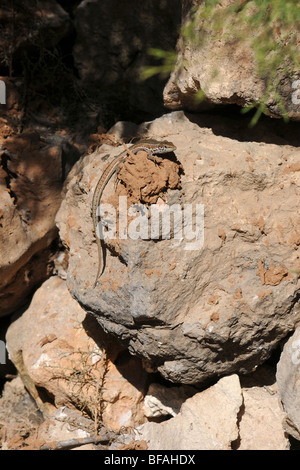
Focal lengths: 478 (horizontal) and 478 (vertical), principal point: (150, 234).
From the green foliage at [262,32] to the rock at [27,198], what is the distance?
1745 mm

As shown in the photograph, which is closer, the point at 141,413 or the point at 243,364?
the point at 243,364

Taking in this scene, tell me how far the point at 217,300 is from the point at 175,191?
0.82 m

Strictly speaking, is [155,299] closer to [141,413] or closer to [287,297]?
[287,297]

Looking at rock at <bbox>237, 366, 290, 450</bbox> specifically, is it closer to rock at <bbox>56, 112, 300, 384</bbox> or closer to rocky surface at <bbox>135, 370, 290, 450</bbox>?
rocky surface at <bbox>135, 370, 290, 450</bbox>

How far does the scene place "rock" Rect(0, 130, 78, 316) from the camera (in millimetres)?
4121

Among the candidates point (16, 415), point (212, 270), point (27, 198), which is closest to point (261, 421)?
point (212, 270)

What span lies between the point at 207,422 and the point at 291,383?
2.24 feet

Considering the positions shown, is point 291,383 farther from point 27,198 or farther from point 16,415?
point 16,415

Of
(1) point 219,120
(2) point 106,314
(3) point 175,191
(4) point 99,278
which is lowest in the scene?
(2) point 106,314

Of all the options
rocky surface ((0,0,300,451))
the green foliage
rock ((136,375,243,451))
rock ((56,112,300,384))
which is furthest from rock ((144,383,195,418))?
the green foliage

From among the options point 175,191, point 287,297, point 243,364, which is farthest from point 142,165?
point 243,364

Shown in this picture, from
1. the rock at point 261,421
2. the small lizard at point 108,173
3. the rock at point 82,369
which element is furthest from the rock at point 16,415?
the rock at point 261,421

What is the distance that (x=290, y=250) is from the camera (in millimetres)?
3312

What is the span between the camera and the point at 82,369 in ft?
13.6
